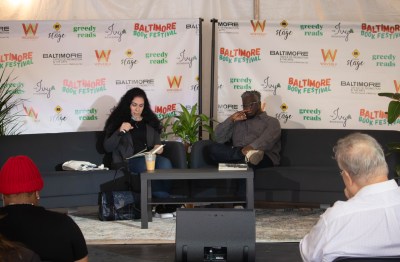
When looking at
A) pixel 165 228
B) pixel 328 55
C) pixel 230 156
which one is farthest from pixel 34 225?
pixel 328 55

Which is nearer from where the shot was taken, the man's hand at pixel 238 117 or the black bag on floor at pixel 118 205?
the black bag on floor at pixel 118 205

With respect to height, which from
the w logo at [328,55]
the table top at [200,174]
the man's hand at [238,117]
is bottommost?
the table top at [200,174]

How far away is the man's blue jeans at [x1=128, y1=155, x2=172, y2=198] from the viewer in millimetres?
6719

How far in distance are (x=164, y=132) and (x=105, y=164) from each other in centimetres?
81

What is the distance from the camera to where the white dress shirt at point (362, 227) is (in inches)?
106

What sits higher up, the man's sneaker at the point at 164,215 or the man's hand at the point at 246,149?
the man's hand at the point at 246,149

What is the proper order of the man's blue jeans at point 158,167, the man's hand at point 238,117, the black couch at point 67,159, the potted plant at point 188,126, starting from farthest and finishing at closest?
the potted plant at point 188,126 < the man's hand at point 238,117 < the man's blue jeans at point 158,167 < the black couch at point 67,159

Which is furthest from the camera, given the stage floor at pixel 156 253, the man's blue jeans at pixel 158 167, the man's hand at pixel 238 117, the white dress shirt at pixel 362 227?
the man's hand at pixel 238 117

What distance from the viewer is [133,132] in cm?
705

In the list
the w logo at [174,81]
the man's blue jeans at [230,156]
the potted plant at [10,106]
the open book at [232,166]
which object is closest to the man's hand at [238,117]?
the man's blue jeans at [230,156]

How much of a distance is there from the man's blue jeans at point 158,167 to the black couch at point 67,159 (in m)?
0.15

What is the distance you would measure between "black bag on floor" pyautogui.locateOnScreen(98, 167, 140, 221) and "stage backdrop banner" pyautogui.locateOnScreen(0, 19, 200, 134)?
1470 mm

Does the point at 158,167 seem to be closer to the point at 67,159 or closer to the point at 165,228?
the point at 165,228

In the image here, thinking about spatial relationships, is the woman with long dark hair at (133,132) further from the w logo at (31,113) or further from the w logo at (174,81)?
the w logo at (31,113)
